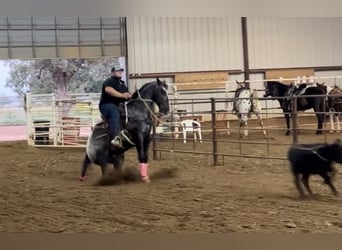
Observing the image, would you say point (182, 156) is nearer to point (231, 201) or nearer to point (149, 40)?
point (231, 201)

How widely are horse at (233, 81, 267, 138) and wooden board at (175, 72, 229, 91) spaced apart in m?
0.08

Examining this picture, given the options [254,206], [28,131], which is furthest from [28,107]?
[254,206]

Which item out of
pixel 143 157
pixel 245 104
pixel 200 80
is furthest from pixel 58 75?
pixel 245 104

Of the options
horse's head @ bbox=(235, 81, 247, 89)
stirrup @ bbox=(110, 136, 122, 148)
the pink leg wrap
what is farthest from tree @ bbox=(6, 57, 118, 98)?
horse's head @ bbox=(235, 81, 247, 89)

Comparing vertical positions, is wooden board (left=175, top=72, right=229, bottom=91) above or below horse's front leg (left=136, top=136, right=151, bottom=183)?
above

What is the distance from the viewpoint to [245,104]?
8.71 ft

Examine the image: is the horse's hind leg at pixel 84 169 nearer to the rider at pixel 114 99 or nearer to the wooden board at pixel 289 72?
the rider at pixel 114 99

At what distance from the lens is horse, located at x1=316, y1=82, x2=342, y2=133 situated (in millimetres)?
2600

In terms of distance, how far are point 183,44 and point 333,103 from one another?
0.76 m

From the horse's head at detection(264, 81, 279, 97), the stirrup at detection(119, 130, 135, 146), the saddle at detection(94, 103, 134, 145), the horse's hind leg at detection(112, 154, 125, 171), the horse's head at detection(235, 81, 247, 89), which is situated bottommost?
the horse's hind leg at detection(112, 154, 125, 171)

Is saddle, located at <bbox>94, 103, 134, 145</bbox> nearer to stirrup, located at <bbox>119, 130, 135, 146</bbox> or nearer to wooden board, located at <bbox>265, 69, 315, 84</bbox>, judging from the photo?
stirrup, located at <bbox>119, 130, 135, 146</bbox>

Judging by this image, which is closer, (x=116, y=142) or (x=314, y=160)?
(x=314, y=160)

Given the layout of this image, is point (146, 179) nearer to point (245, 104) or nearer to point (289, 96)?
point (245, 104)

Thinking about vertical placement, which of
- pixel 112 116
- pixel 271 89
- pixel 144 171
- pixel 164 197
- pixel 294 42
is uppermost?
pixel 294 42
